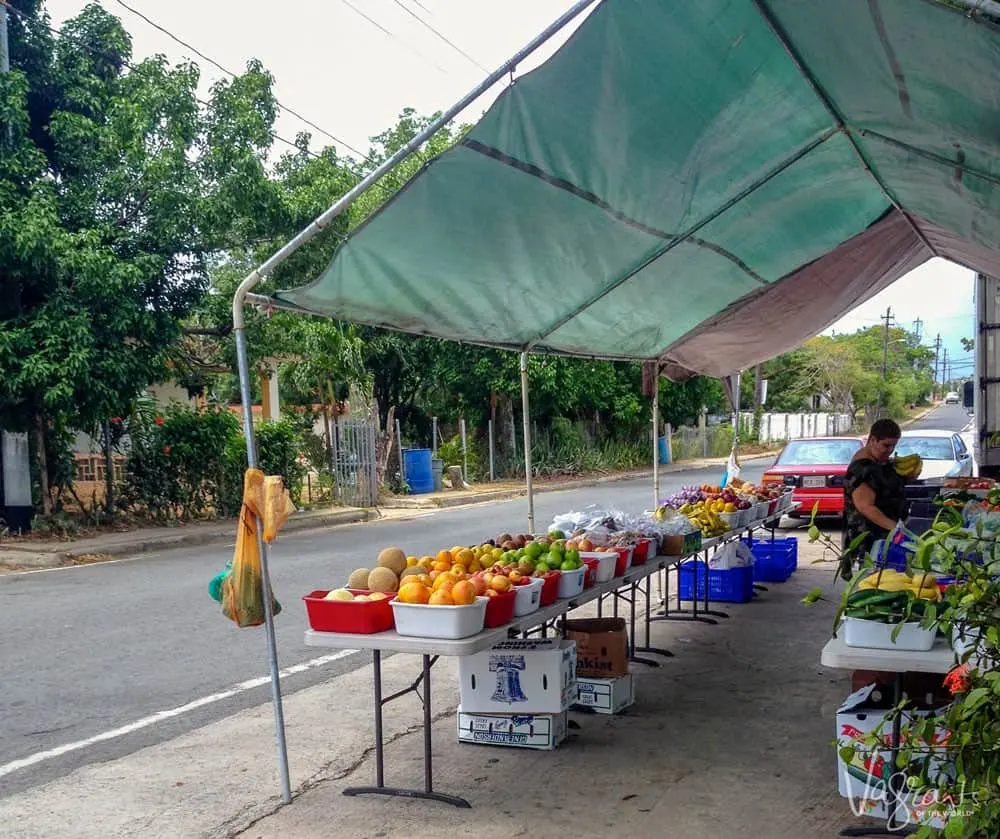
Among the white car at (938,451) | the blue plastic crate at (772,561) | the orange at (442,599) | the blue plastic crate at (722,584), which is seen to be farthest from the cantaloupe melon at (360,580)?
the white car at (938,451)

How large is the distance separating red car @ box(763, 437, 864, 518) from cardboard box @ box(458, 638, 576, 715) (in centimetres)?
1006

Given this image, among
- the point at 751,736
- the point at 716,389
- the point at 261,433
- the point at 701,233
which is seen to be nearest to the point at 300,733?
the point at 751,736

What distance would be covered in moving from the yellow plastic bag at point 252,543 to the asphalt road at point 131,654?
5.39 ft

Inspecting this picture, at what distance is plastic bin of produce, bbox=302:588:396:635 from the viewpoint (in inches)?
179

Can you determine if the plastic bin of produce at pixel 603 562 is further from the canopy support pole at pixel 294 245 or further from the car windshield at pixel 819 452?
the car windshield at pixel 819 452

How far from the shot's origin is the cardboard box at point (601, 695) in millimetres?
6035

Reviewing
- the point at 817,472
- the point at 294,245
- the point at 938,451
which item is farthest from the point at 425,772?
the point at 938,451

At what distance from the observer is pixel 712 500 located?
29.9ft

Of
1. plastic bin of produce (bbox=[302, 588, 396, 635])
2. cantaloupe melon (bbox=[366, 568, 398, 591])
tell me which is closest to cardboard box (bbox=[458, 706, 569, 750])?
cantaloupe melon (bbox=[366, 568, 398, 591])

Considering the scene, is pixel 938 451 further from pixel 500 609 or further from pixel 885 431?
pixel 500 609

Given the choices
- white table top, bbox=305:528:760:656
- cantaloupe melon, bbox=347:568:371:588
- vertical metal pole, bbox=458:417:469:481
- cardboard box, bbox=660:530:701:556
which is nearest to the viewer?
white table top, bbox=305:528:760:656

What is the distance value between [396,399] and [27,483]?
40.8 feet

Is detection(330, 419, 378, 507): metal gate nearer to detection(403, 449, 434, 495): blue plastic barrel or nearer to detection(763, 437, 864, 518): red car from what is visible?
detection(403, 449, 434, 495): blue plastic barrel

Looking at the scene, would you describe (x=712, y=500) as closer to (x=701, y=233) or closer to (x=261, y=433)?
(x=701, y=233)
